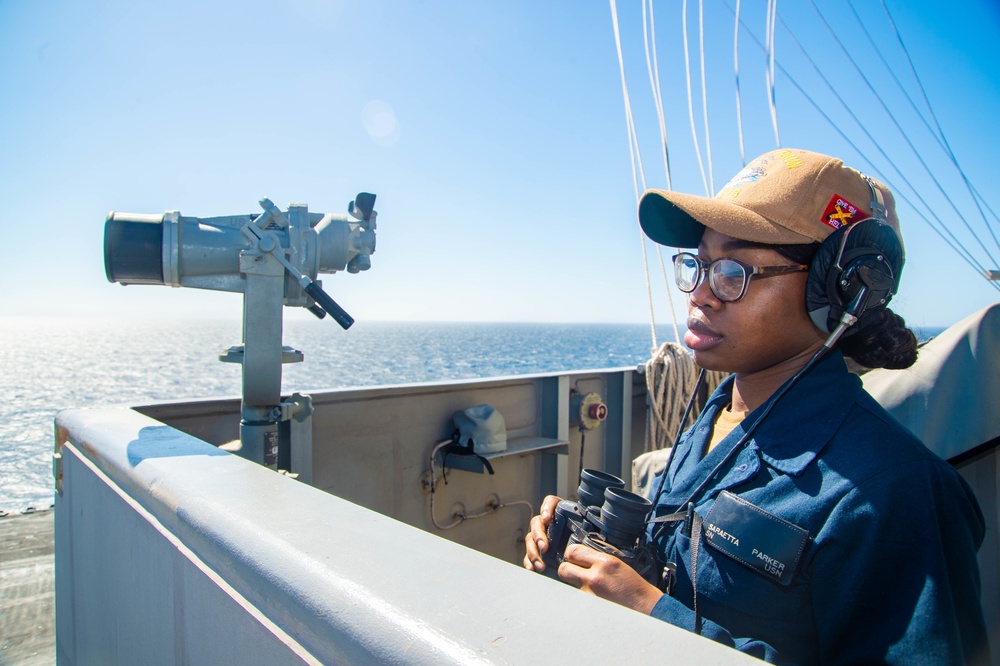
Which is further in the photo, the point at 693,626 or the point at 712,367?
the point at 712,367

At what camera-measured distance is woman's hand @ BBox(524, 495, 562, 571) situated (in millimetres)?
1321

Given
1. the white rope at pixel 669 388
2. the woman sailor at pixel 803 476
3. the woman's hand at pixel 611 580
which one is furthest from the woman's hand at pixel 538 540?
the white rope at pixel 669 388

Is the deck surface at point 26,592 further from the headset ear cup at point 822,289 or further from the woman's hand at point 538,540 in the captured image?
the headset ear cup at point 822,289

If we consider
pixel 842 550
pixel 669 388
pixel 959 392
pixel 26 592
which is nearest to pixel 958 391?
pixel 959 392

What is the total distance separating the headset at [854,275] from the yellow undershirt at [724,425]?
0.99 feet

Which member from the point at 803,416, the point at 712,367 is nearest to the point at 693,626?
the point at 803,416

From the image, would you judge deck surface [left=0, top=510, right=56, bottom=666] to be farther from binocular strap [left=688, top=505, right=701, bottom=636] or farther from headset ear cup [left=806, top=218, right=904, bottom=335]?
headset ear cup [left=806, top=218, right=904, bottom=335]

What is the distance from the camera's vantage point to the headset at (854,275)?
3.63 ft

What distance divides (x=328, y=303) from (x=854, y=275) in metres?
1.47

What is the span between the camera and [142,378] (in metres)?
19.5

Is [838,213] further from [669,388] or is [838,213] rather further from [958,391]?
[669,388]

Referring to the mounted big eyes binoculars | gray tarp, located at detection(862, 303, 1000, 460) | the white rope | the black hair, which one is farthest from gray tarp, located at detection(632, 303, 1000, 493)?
the white rope

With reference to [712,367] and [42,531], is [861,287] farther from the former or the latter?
[42,531]

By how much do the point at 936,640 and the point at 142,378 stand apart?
22.3 meters
